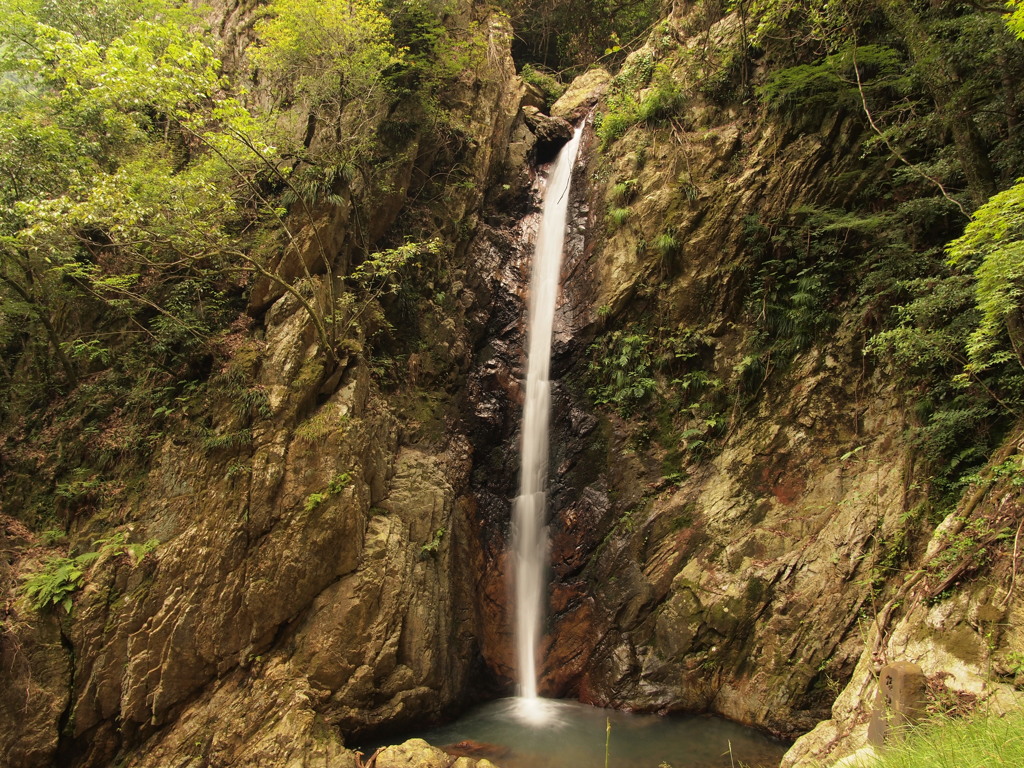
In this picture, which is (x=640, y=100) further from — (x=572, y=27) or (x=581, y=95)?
(x=572, y=27)

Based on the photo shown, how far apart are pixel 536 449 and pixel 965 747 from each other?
30.9 ft

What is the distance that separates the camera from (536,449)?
12070mm

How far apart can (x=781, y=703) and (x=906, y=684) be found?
411 centimetres

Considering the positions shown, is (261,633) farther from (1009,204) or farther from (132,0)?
(132,0)

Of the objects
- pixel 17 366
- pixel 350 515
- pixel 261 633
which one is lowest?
pixel 261 633

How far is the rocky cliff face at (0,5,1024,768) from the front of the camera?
7.21 metres

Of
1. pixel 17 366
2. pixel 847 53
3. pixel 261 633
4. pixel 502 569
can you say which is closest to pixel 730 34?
pixel 847 53

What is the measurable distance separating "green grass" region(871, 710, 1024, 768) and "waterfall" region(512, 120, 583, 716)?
7.84 m

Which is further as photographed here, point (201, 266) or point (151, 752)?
point (201, 266)

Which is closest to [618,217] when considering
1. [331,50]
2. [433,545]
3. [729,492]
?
[729,492]

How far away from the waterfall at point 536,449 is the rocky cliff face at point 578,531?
1.12 ft

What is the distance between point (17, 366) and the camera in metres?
10.3

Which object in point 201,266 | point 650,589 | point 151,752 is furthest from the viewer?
point 201,266

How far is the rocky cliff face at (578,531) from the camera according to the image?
721cm
